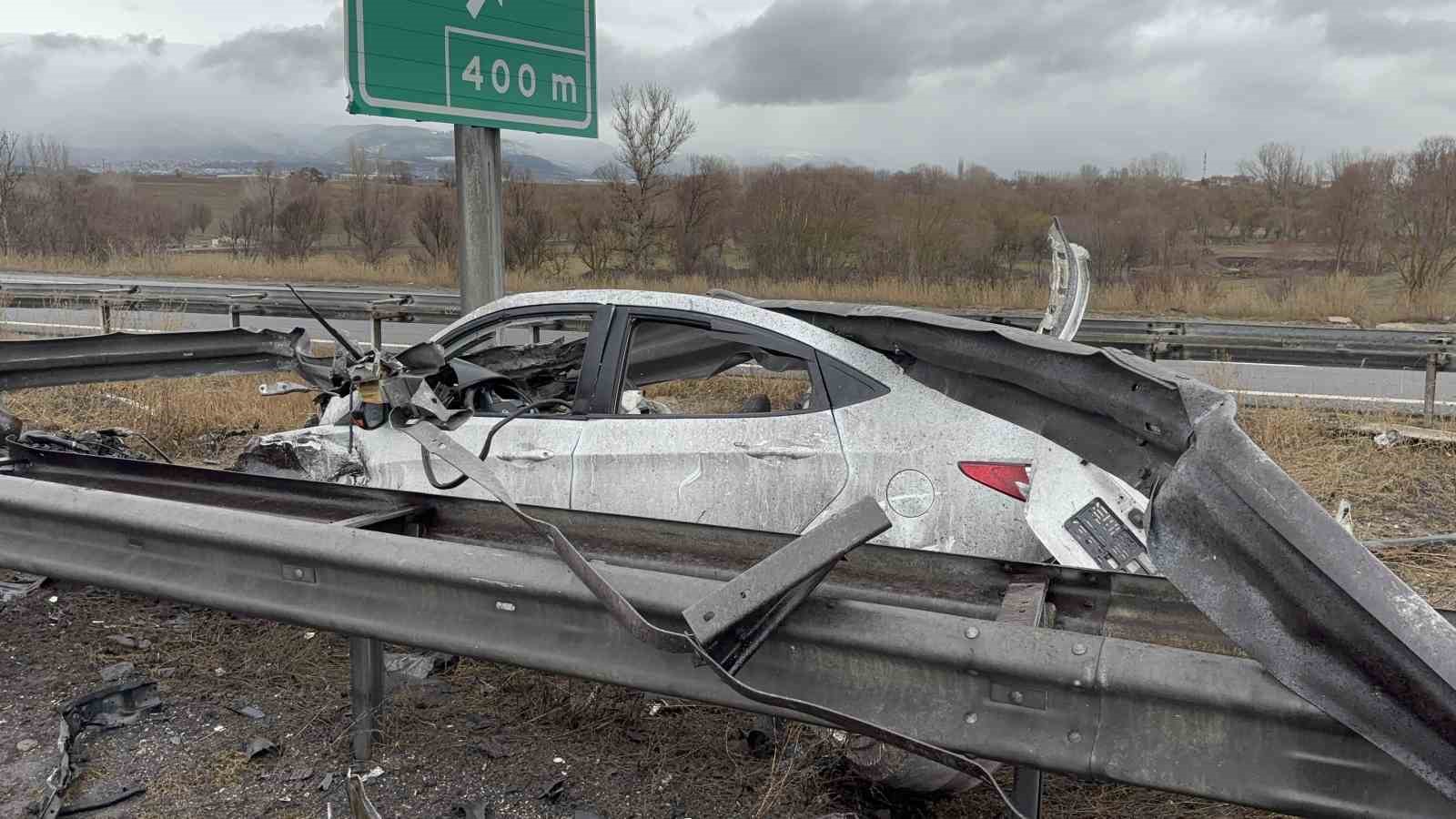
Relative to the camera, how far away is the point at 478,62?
24.4ft

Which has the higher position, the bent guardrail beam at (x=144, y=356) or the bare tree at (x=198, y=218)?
the bare tree at (x=198, y=218)

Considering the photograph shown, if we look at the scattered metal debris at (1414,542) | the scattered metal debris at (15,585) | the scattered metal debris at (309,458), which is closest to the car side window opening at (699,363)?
the scattered metal debris at (309,458)

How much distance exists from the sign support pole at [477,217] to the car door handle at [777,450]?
12.1 feet

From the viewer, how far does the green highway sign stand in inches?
273

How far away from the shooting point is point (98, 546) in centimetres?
335

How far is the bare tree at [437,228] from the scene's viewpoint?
28766 millimetres

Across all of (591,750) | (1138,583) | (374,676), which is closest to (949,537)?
(1138,583)

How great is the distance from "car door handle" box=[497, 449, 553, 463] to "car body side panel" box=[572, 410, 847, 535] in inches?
6.1

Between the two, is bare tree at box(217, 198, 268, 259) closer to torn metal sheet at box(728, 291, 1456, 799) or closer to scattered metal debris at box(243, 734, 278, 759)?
scattered metal debris at box(243, 734, 278, 759)

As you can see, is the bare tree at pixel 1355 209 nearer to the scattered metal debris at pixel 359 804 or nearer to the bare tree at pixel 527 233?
the bare tree at pixel 527 233

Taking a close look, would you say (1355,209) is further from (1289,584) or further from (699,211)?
(1289,584)

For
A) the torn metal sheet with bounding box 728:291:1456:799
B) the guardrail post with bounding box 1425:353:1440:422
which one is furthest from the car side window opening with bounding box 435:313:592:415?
the guardrail post with bounding box 1425:353:1440:422

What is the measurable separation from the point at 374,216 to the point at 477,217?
26435mm

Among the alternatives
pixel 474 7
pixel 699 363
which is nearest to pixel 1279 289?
pixel 474 7
